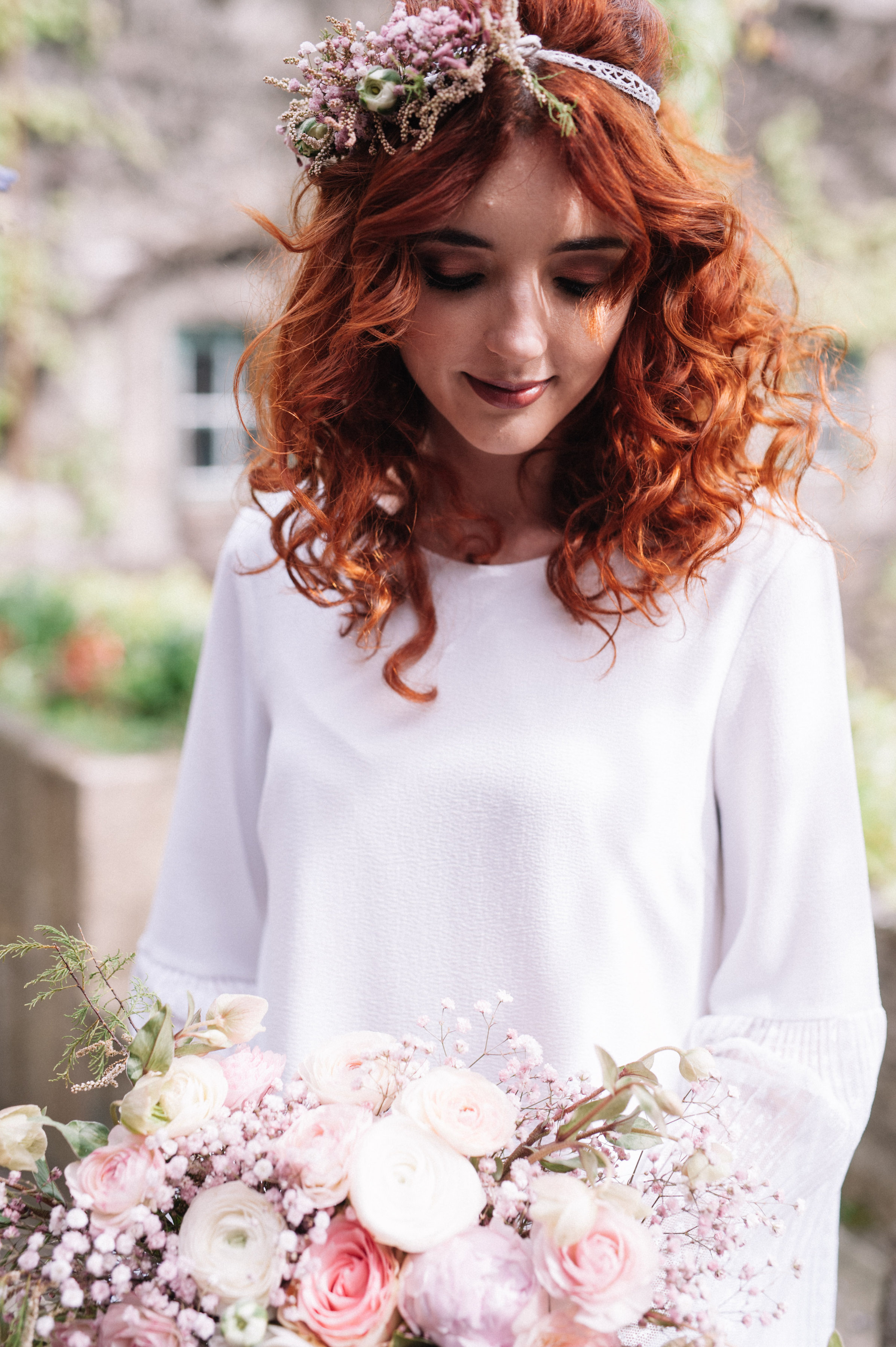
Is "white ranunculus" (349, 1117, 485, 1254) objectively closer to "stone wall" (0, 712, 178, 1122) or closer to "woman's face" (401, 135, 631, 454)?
"woman's face" (401, 135, 631, 454)

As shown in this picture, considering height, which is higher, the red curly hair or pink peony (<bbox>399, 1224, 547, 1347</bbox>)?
the red curly hair

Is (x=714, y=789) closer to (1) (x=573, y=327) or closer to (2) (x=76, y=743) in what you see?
(1) (x=573, y=327)

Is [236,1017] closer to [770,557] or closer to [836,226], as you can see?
[770,557]

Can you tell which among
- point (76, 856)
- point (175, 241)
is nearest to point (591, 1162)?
point (76, 856)

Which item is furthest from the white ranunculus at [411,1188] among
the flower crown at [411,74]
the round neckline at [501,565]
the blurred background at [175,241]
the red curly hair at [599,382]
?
the blurred background at [175,241]

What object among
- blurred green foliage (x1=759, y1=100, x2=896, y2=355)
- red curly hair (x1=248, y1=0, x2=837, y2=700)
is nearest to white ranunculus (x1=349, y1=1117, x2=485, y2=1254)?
red curly hair (x1=248, y1=0, x2=837, y2=700)

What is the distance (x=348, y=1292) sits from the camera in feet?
2.58

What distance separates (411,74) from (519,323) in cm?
27

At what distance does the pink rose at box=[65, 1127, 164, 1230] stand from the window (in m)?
6.40

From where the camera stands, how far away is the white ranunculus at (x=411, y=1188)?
0.77m

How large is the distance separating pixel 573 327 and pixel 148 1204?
938 millimetres

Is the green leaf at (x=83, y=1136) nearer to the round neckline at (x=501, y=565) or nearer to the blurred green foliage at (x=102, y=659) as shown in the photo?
the round neckline at (x=501, y=565)

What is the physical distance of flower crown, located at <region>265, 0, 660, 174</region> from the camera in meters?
1.15

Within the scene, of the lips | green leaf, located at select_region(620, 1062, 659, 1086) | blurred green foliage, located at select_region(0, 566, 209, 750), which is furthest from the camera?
blurred green foliage, located at select_region(0, 566, 209, 750)
